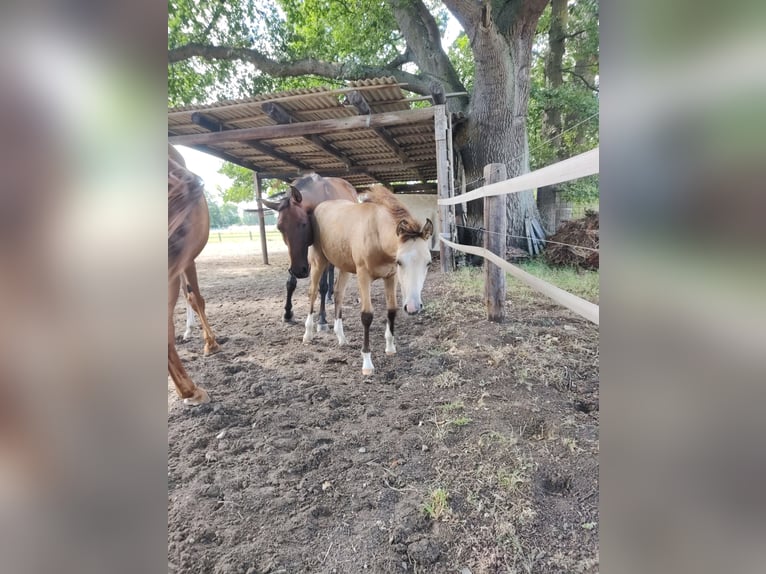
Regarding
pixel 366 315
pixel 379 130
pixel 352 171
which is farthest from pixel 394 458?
pixel 352 171

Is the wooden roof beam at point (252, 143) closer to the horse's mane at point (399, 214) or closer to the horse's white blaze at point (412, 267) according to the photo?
the horse's mane at point (399, 214)

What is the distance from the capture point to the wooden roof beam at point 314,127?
177 inches

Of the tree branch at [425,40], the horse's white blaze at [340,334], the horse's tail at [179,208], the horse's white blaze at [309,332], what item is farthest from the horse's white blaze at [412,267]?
the tree branch at [425,40]

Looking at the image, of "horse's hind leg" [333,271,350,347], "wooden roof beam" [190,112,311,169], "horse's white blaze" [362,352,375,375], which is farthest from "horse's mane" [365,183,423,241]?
"wooden roof beam" [190,112,311,169]

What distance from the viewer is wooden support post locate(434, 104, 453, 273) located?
460 centimetres

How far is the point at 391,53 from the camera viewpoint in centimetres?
856

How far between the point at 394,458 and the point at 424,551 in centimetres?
48

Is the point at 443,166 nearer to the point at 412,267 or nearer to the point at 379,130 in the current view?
the point at 379,130
